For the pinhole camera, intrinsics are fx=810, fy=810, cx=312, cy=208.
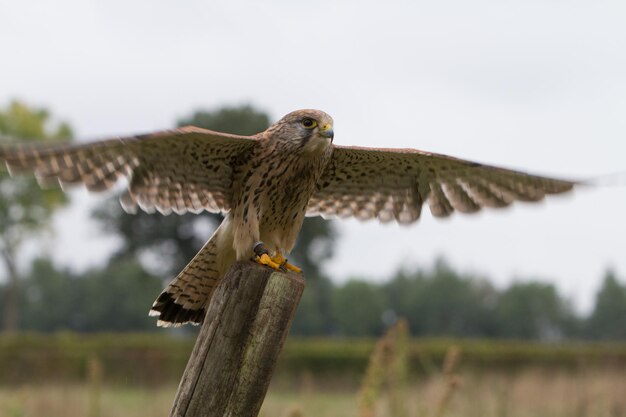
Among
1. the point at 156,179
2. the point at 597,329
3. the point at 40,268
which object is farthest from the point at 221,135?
the point at 40,268

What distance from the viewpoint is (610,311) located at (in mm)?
66562

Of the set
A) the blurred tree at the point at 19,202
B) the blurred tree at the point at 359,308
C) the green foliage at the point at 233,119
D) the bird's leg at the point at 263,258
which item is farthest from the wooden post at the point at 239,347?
the blurred tree at the point at 359,308

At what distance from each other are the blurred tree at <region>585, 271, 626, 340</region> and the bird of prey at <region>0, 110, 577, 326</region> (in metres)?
64.4

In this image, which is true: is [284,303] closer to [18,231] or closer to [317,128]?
[317,128]

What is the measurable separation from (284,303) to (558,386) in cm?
775

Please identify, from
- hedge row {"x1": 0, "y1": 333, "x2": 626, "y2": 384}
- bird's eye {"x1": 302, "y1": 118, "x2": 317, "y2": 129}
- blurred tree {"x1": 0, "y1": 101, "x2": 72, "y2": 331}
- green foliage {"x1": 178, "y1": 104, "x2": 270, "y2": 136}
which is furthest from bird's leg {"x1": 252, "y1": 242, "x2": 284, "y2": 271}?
blurred tree {"x1": 0, "y1": 101, "x2": 72, "y2": 331}

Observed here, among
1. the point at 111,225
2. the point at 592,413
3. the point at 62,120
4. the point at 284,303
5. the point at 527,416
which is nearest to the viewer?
the point at 284,303

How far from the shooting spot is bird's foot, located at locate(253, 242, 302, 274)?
3262 millimetres

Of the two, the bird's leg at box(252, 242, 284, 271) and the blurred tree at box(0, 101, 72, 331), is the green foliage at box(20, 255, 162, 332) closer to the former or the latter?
the blurred tree at box(0, 101, 72, 331)

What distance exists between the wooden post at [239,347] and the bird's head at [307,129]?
1.14 m

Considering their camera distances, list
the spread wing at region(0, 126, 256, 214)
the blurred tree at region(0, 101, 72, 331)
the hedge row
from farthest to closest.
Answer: the blurred tree at region(0, 101, 72, 331) < the hedge row < the spread wing at region(0, 126, 256, 214)

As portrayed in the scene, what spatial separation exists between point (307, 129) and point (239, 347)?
145 centimetres

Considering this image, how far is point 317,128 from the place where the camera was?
3.87 m

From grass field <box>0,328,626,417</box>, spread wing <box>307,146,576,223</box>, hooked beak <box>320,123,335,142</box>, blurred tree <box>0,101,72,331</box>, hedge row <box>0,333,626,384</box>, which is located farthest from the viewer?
blurred tree <box>0,101,72,331</box>
